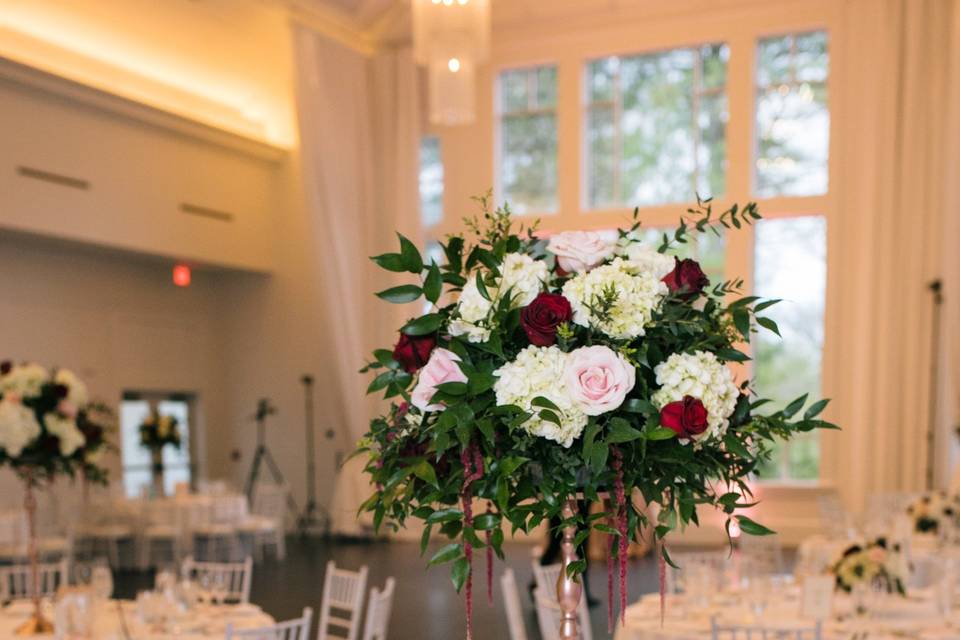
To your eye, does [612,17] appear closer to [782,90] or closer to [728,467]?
[782,90]

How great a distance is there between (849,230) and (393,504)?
11347mm

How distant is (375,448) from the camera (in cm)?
188

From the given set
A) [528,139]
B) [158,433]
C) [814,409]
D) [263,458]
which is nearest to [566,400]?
[814,409]

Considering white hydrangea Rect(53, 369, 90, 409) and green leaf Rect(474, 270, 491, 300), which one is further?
white hydrangea Rect(53, 369, 90, 409)

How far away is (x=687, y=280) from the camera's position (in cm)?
186

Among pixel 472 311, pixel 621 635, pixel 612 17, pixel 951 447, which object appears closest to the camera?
pixel 472 311

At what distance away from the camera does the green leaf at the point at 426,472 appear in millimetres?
1709

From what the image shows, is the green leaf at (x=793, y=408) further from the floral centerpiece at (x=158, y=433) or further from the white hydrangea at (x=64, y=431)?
the floral centerpiece at (x=158, y=433)

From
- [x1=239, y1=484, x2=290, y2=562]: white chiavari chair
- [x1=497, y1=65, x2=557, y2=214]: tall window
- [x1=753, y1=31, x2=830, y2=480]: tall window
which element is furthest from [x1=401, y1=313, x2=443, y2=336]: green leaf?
[x1=497, y1=65, x2=557, y2=214]: tall window

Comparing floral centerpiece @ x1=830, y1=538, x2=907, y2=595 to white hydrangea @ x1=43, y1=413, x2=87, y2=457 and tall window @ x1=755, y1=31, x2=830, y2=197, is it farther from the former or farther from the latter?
tall window @ x1=755, y1=31, x2=830, y2=197

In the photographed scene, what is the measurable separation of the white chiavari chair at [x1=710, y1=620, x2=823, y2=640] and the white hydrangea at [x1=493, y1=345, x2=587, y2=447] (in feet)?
8.85

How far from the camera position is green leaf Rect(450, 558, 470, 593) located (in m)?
1.70

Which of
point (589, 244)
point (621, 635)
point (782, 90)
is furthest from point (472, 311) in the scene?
point (782, 90)

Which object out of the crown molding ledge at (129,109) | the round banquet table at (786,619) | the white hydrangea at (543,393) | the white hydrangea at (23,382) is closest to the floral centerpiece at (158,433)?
the crown molding ledge at (129,109)
